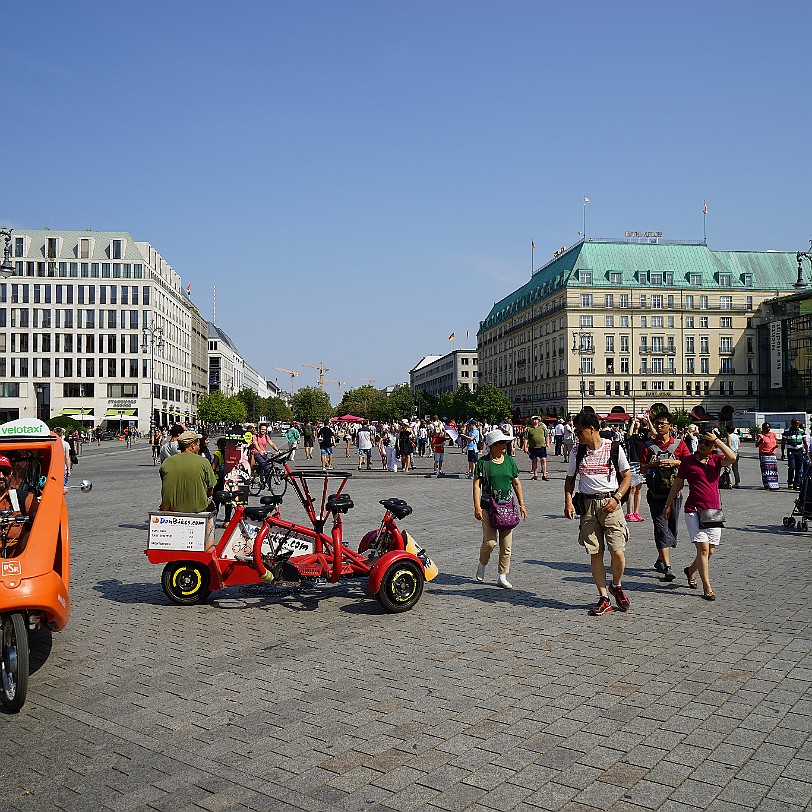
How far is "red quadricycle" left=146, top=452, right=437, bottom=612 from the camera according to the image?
24.9ft

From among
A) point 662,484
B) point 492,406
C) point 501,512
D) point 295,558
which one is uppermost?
point 492,406

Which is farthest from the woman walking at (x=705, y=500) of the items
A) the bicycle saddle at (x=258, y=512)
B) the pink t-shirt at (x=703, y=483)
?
the bicycle saddle at (x=258, y=512)

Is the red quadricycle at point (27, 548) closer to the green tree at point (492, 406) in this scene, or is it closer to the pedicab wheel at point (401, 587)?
the pedicab wheel at point (401, 587)

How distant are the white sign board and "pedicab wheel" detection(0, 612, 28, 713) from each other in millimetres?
2565

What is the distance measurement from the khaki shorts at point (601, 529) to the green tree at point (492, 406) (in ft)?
287

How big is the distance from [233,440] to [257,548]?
779 centimetres

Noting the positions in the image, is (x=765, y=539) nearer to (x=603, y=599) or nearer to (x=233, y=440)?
(x=603, y=599)

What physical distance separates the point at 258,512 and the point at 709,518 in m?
4.68

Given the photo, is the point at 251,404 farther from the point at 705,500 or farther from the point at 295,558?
the point at 705,500

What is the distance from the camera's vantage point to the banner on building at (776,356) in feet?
283

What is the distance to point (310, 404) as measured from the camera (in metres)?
157

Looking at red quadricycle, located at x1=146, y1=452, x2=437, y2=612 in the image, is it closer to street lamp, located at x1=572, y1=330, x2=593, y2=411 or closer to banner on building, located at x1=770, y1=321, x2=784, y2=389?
street lamp, located at x1=572, y1=330, x2=593, y2=411

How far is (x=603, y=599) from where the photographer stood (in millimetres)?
7570

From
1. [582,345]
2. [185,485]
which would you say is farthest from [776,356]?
[185,485]
